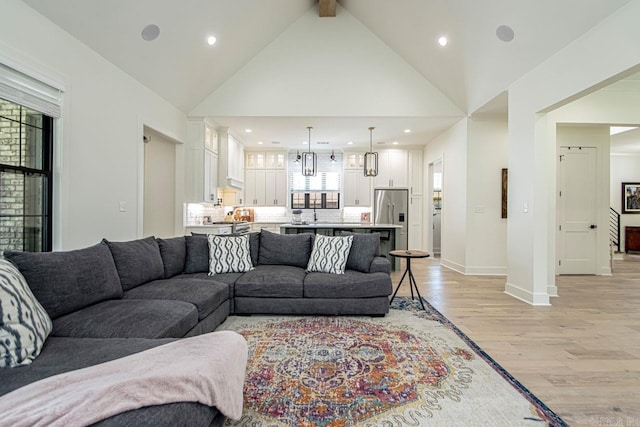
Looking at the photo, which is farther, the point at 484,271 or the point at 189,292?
the point at 484,271

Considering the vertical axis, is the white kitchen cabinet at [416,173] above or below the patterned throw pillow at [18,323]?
above

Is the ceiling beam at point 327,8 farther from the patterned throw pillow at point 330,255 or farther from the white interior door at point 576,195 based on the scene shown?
the white interior door at point 576,195

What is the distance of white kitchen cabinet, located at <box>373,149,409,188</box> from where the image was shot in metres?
8.34

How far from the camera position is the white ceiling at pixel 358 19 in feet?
10.8

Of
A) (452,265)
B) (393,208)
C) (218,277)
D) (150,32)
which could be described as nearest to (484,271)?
(452,265)

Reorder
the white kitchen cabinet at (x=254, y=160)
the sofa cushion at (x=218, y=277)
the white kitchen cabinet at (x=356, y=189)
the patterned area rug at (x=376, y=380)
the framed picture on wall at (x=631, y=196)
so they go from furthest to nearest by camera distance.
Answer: the framed picture on wall at (x=631, y=196) → the white kitchen cabinet at (x=254, y=160) → the white kitchen cabinet at (x=356, y=189) → the sofa cushion at (x=218, y=277) → the patterned area rug at (x=376, y=380)

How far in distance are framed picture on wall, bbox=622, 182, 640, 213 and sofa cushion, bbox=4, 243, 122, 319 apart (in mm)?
12533

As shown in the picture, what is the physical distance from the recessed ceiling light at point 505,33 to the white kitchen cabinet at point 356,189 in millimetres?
4754

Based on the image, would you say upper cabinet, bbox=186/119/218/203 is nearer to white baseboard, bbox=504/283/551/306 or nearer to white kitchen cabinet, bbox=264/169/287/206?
white kitchen cabinet, bbox=264/169/287/206

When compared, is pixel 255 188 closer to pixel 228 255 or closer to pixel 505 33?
pixel 228 255

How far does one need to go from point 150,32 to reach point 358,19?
3.48m

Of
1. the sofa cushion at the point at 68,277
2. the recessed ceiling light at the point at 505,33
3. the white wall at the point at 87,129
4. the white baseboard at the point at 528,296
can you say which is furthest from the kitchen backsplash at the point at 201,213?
the recessed ceiling light at the point at 505,33

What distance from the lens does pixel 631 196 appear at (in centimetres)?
911

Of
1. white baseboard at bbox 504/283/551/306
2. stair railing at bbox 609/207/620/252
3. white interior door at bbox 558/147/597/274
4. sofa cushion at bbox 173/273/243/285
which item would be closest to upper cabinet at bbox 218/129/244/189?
sofa cushion at bbox 173/273/243/285
